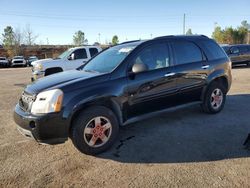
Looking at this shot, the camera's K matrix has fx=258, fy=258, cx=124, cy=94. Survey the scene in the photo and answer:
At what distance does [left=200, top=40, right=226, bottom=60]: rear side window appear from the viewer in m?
5.71

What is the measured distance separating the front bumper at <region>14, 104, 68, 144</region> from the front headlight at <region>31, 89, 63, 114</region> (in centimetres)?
8

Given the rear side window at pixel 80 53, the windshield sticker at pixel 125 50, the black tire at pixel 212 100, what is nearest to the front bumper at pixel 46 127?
the windshield sticker at pixel 125 50

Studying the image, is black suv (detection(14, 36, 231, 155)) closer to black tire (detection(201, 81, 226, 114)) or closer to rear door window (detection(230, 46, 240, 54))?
black tire (detection(201, 81, 226, 114))

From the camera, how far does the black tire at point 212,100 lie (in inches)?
223

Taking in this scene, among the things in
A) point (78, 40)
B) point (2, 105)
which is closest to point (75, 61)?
point (2, 105)

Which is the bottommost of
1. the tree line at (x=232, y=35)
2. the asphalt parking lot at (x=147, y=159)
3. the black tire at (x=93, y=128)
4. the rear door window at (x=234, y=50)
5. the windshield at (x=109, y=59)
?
the asphalt parking lot at (x=147, y=159)

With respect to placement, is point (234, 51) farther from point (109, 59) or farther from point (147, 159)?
point (147, 159)

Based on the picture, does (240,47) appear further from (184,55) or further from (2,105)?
(2,105)

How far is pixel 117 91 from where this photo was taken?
4148mm

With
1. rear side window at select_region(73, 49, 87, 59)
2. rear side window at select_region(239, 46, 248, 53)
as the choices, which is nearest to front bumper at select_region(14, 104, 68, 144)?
rear side window at select_region(73, 49, 87, 59)

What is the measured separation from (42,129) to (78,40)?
8330 centimetres

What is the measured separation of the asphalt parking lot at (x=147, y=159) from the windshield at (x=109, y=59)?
1.30 m

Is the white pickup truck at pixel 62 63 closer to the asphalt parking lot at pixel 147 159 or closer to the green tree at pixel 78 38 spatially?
the asphalt parking lot at pixel 147 159

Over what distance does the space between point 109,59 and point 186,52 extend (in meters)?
1.62
